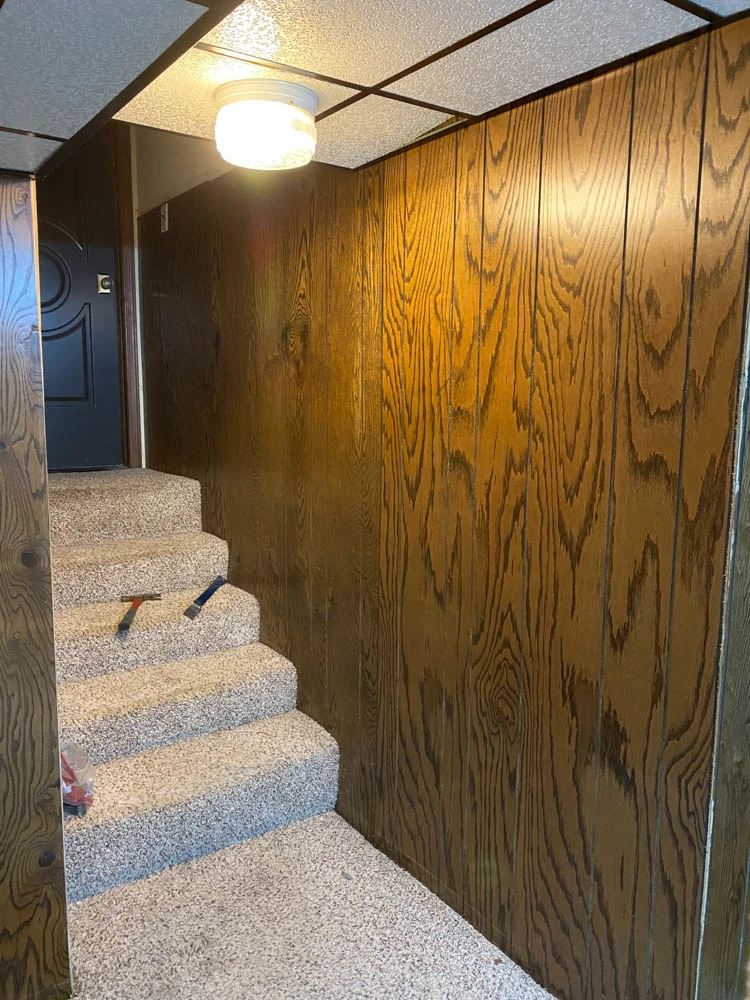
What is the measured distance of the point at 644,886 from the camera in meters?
1.43

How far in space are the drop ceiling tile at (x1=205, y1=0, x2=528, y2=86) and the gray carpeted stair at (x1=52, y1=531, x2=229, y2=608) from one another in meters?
1.84

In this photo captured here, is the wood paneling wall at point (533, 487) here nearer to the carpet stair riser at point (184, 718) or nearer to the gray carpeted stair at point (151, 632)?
the carpet stair riser at point (184, 718)

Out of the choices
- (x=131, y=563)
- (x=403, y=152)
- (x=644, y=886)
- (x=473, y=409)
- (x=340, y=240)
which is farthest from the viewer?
(x=131, y=563)

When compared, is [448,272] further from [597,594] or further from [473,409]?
[597,594]

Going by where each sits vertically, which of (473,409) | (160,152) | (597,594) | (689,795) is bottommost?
(689,795)

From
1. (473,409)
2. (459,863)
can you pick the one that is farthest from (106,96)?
(459,863)

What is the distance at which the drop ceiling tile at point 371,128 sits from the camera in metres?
1.56

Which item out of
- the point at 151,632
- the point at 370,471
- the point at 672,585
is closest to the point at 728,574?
A: the point at 672,585

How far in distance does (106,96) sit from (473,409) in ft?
3.11

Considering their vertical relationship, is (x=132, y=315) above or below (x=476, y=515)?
above

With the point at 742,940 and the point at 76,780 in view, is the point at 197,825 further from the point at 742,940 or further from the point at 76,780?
the point at 742,940

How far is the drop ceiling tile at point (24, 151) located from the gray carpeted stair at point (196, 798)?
5.08 feet

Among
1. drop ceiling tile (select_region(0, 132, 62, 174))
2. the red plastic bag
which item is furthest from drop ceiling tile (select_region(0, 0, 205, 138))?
the red plastic bag

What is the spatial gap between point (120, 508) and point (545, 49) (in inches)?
88.9
